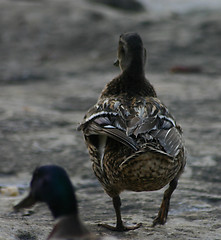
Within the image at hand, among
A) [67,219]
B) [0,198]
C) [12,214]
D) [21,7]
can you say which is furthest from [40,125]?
[21,7]

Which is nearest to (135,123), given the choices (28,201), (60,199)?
(28,201)

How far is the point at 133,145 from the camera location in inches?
161

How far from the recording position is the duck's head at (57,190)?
3.37m

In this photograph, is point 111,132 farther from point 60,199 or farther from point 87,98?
point 87,98

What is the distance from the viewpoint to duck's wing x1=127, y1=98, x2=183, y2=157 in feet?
14.0

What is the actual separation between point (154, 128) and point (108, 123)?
1.17ft

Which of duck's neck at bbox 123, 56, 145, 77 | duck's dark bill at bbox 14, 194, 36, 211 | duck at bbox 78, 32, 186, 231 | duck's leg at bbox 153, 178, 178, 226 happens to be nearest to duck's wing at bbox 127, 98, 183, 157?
duck at bbox 78, 32, 186, 231

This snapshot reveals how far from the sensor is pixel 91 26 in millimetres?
14758

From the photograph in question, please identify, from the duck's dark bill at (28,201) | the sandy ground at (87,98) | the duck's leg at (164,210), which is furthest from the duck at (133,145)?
the duck's dark bill at (28,201)

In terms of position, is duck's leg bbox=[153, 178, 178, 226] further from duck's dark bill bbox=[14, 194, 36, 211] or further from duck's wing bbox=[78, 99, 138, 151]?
duck's dark bill bbox=[14, 194, 36, 211]

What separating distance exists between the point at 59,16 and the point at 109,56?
9.33ft

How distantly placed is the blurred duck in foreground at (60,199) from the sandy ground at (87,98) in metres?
0.77

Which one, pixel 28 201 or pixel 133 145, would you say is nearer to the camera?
pixel 28 201

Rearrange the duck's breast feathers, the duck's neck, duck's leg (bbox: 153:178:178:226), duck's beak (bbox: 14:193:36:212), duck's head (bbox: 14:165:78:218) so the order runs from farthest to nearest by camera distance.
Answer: the duck's neck
duck's leg (bbox: 153:178:178:226)
the duck's breast feathers
duck's beak (bbox: 14:193:36:212)
duck's head (bbox: 14:165:78:218)
